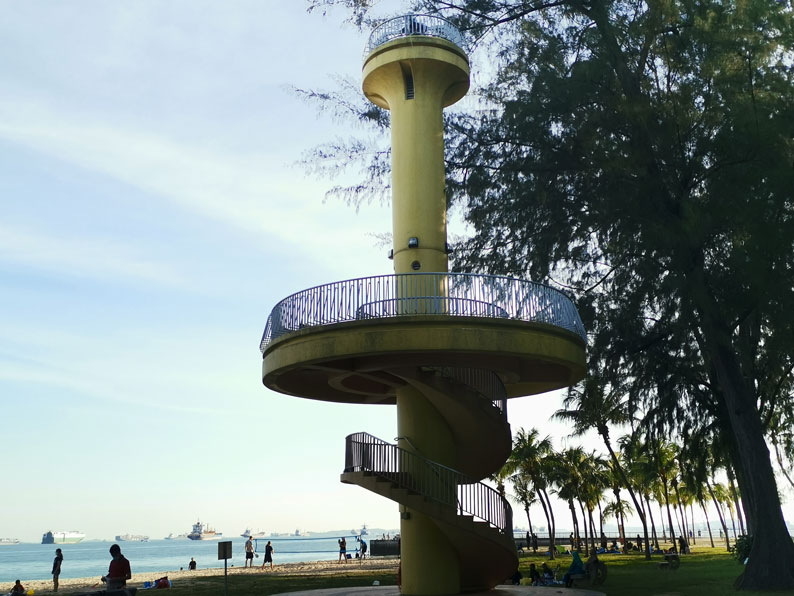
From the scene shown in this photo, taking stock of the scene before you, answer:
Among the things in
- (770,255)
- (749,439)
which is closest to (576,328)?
(770,255)

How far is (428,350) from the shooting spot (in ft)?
51.4

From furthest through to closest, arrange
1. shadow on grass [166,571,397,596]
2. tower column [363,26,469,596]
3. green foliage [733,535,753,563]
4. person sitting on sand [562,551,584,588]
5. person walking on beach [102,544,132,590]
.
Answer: green foliage [733,535,753,563] < shadow on grass [166,571,397,596] < person sitting on sand [562,551,584,588] < tower column [363,26,469,596] < person walking on beach [102,544,132,590]

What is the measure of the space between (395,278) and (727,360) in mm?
9627

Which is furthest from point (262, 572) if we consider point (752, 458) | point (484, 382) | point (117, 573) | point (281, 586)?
point (752, 458)

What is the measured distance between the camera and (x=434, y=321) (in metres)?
15.8

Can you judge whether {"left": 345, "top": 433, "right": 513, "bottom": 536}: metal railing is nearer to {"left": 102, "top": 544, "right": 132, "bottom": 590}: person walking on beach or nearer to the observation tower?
the observation tower

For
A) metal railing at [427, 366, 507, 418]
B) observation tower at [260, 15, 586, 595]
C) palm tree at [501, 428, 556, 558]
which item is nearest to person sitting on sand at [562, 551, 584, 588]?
observation tower at [260, 15, 586, 595]

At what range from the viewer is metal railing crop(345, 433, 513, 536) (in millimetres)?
17328

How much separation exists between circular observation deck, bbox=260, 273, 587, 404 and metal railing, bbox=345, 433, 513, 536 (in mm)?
1722

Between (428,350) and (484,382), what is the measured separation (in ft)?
11.7

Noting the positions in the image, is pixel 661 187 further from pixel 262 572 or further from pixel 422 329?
pixel 262 572

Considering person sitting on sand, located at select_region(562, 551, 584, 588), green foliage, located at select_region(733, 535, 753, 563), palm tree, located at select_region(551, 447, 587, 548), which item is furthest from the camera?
palm tree, located at select_region(551, 447, 587, 548)

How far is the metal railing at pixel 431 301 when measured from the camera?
1633 centimetres

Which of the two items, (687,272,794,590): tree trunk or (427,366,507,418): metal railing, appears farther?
(687,272,794,590): tree trunk
